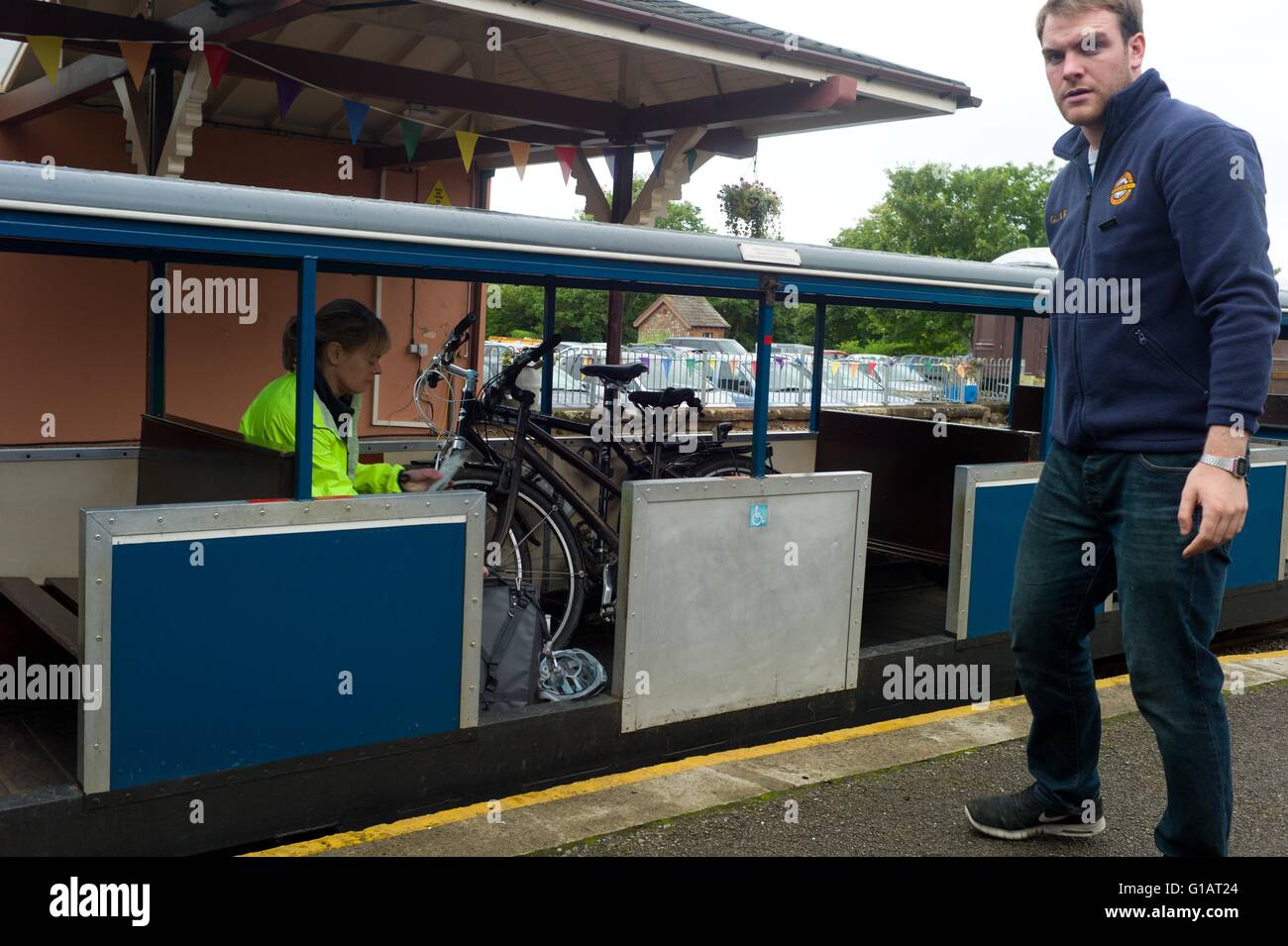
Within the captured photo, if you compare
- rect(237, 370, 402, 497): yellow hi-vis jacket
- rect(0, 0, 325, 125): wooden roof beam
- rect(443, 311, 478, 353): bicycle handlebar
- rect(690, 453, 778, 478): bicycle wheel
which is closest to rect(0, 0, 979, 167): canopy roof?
rect(0, 0, 325, 125): wooden roof beam

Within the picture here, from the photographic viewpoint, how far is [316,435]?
146 inches

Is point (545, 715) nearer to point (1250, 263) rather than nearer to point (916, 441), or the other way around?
point (1250, 263)

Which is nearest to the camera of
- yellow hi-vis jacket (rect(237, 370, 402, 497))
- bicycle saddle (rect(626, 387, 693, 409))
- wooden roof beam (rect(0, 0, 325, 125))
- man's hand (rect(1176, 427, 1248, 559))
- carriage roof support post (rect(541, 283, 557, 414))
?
man's hand (rect(1176, 427, 1248, 559))

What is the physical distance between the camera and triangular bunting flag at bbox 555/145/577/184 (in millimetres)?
9359

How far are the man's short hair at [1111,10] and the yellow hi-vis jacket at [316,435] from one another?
225 centimetres

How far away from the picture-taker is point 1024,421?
703 centimetres

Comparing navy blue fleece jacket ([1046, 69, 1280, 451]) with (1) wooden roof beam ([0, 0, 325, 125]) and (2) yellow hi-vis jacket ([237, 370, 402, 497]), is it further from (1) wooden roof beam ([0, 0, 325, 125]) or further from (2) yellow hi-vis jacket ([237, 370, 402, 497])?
(1) wooden roof beam ([0, 0, 325, 125])

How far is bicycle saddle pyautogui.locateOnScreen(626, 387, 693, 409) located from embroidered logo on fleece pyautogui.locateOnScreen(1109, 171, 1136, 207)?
3.26 meters

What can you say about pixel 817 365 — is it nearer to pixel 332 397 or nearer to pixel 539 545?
pixel 539 545

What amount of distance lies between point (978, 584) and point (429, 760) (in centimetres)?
249

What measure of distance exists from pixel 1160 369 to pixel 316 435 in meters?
2.34

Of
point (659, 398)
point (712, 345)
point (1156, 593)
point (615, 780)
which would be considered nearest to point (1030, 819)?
point (1156, 593)
